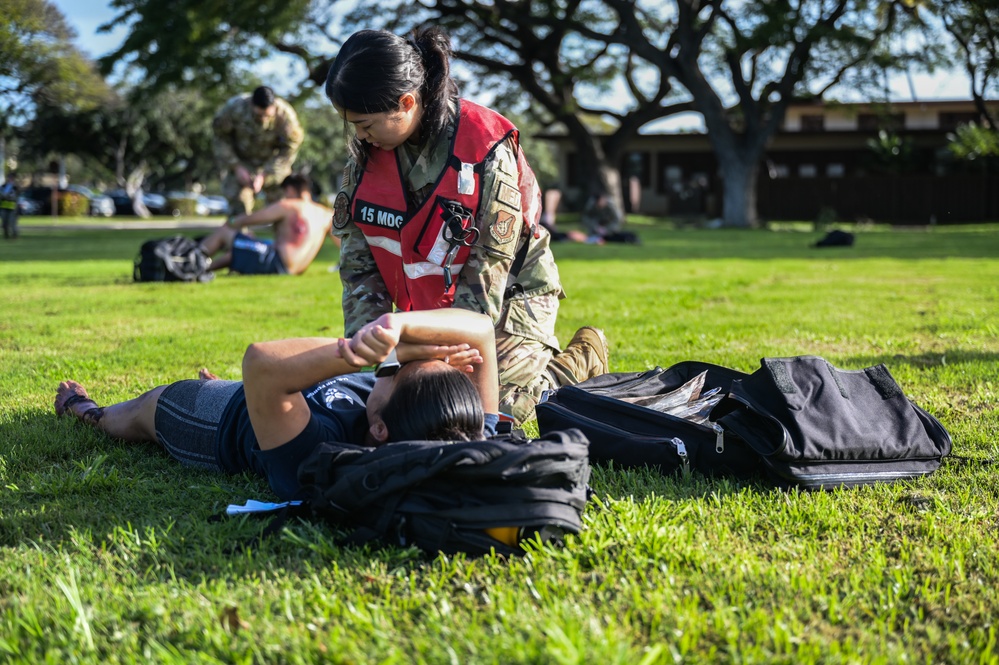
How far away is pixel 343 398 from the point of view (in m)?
3.51

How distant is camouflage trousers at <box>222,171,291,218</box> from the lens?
13.8 meters

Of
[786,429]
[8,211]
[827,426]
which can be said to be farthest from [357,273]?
[8,211]

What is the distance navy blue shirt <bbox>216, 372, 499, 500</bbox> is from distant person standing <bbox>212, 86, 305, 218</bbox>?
34.2 feet

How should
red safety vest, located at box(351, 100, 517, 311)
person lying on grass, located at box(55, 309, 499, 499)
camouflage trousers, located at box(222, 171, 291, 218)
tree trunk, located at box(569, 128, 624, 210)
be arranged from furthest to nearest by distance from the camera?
tree trunk, located at box(569, 128, 624, 210)
camouflage trousers, located at box(222, 171, 291, 218)
red safety vest, located at box(351, 100, 517, 311)
person lying on grass, located at box(55, 309, 499, 499)

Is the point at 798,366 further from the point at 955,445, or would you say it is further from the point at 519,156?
the point at 519,156

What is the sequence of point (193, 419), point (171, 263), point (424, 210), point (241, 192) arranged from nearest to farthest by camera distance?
point (193, 419) → point (424, 210) → point (171, 263) → point (241, 192)

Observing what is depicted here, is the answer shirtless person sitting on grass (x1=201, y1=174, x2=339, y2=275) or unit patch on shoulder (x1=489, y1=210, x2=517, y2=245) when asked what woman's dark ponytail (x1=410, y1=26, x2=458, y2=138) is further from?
shirtless person sitting on grass (x1=201, y1=174, x2=339, y2=275)

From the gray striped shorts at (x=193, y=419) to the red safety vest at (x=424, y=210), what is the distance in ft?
3.00

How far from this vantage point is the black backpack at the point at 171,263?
11.0m

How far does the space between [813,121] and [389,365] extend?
50.8 meters

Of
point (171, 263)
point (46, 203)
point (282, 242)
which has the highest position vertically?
point (46, 203)

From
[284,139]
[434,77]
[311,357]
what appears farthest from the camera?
[284,139]

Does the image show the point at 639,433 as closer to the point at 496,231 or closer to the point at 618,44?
the point at 496,231

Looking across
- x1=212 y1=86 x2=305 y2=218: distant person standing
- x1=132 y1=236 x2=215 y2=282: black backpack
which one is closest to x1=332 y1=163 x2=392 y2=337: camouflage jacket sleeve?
x1=132 y1=236 x2=215 y2=282: black backpack
